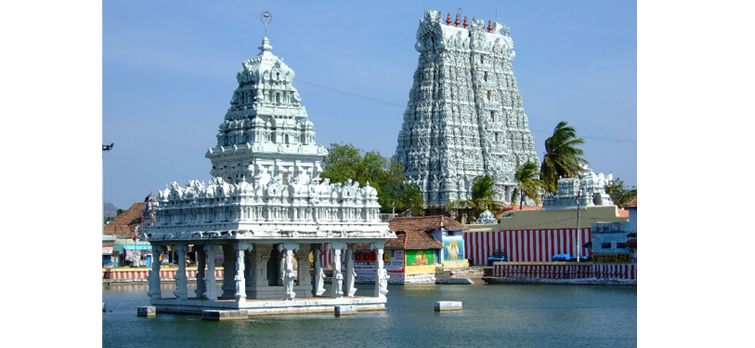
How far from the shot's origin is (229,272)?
3775 centimetres

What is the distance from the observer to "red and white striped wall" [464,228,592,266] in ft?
208

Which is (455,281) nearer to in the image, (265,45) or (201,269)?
(201,269)

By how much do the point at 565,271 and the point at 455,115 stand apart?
32.7 m

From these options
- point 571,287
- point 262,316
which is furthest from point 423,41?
point 262,316

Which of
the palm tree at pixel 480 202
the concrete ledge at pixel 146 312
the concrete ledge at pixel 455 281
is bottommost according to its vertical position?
the concrete ledge at pixel 455 281

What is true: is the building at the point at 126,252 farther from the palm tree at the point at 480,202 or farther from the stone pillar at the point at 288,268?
the stone pillar at the point at 288,268

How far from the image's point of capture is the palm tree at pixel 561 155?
79438 millimetres

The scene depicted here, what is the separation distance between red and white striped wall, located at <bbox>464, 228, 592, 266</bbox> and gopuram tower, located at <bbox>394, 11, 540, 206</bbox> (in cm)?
1667

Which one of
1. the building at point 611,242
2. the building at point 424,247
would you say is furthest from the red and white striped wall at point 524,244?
the building at point 611,242

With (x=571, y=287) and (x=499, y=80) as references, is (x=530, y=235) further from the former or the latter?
(x=499, y=80)

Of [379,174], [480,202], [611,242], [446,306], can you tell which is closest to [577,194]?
[611,242]

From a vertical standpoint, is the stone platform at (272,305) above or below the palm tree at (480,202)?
below

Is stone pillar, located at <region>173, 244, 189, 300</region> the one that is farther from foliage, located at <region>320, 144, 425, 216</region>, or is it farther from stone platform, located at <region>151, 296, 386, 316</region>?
foliage, located at <region>320, 144, 425, 216</region>

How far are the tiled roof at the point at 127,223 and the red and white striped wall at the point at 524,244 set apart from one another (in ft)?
90.3
